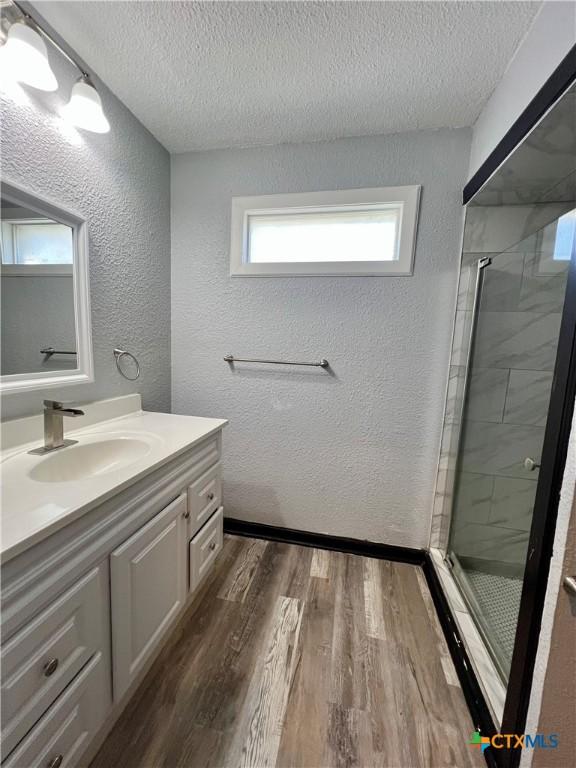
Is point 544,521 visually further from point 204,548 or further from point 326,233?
point 326,233

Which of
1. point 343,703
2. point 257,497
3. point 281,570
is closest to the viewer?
point 343,703

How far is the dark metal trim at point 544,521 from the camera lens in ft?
2.34

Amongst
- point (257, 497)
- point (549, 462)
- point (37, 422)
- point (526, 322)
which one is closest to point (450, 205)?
point (526, 322)

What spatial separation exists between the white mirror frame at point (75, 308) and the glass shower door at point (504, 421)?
1.86 m

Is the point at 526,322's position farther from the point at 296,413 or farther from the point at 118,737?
the point at 118,737

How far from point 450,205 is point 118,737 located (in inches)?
97.5

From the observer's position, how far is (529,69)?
986 millimetres

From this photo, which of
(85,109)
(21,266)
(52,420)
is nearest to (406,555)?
(52,420)

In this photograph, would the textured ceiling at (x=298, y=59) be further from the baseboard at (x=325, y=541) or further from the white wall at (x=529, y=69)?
the baseboard at (x=325, y=541)

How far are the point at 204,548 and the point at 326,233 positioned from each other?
5.72 feet

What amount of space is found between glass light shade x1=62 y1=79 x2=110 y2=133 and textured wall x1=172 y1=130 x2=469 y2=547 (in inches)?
24.6

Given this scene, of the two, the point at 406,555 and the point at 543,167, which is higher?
the point at 543,167

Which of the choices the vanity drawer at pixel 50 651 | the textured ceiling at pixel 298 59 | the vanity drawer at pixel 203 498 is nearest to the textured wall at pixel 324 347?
the textured ceiling at pixel 298 59

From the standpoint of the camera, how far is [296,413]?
1766 millimetres
